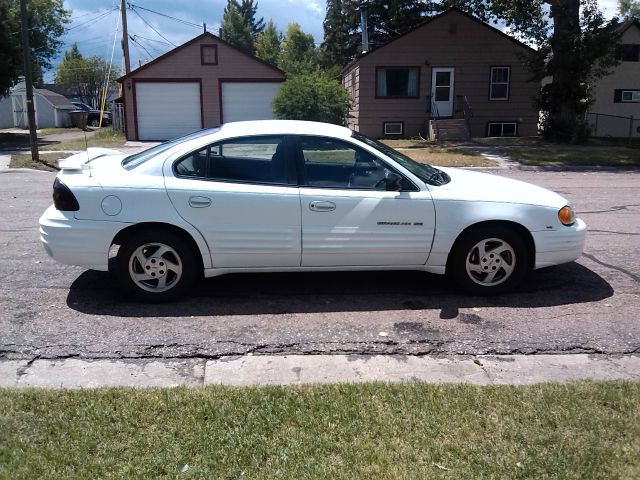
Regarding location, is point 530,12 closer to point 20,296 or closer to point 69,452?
point 20,296

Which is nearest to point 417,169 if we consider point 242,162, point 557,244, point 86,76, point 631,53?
point 557,244

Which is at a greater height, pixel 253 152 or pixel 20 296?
pixel 253 152

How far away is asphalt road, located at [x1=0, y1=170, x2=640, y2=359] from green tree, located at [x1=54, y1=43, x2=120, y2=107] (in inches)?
3232

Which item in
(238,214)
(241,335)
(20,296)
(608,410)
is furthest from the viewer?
(20,296)

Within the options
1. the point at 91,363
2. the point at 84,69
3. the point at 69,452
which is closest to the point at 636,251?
the point at 91,363

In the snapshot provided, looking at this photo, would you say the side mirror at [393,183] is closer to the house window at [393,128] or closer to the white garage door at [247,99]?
the house window at [393,128]

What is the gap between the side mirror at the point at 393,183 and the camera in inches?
212

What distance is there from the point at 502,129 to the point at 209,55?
46.6 feet

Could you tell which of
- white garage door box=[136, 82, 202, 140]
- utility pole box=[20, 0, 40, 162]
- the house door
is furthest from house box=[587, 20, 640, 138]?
utility pole box=[20, 0, 40, 162]

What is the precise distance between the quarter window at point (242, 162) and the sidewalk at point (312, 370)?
1697mm

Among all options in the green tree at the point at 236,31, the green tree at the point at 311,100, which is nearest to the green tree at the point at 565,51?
the green tree at the point at 311,100

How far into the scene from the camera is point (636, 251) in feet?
23.7

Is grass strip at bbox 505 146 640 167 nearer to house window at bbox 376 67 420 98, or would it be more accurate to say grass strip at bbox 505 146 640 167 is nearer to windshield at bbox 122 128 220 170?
house window at bbox 376 67 420 98

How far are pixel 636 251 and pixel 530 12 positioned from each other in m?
18.1
